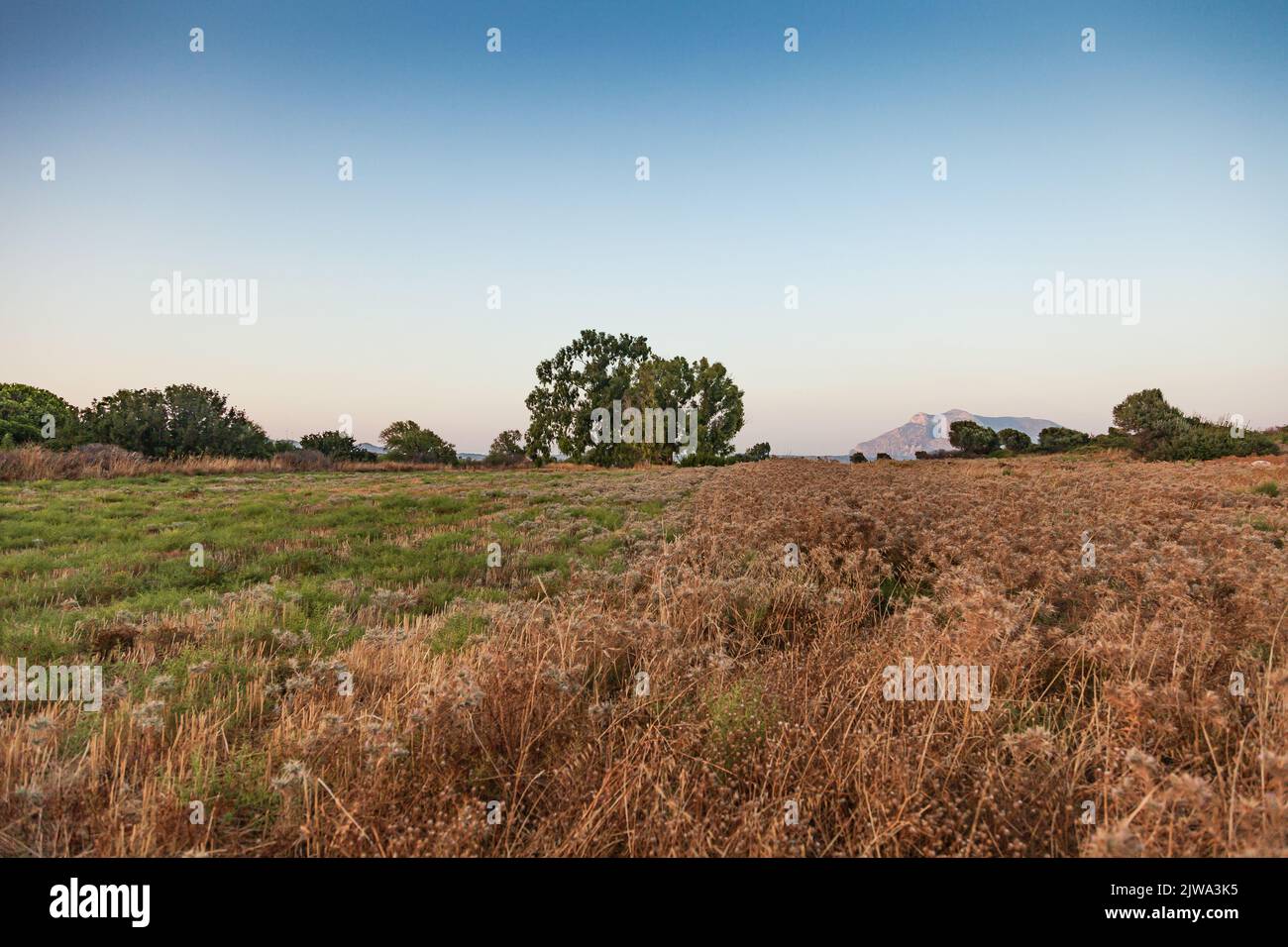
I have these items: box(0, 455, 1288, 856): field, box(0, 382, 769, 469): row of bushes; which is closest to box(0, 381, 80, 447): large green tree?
box(0, 382, 769, 469): row of bushes

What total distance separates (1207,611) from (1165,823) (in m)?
3.51

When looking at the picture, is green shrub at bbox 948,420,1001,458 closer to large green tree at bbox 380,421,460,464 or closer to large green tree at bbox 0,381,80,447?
large green tree at bbox 380,421,460,464

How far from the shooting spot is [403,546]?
11523 mm

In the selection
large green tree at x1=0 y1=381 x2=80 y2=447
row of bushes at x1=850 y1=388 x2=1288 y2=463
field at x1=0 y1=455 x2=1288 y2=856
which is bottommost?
field at x1=0 y1=455 x2=1288 y2=856

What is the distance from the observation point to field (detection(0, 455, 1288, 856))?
108 inches

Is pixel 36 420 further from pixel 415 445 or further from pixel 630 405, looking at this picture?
pixel 630 405

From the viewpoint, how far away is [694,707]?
157 inches

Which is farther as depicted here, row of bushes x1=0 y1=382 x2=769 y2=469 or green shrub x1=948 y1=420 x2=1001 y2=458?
green shrub x1=948 y1=420 x2=1001 y2=458

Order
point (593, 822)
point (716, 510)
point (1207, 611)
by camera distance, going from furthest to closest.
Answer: point (716, 510) < point (1207, 611) < point (593, 822)

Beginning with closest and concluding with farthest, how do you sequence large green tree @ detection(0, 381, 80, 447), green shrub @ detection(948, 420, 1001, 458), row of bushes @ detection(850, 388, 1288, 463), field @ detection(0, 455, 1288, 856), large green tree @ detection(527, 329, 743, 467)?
field @ detection(0, 455, 1288, 856)
row of bushes @ detection(850, 388, 1288, 463)
large green tree @ detection(0, 381, 80, 447)
green shrub @ detection(948, 420, 1001, 458)
large green tree @ detection(527, 329, 743, 467)

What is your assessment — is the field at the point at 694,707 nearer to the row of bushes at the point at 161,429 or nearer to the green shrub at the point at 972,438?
the row of bushes at the point at 161,429

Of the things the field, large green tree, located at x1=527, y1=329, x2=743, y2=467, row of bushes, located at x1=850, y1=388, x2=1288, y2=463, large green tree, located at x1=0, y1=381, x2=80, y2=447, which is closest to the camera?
the field
